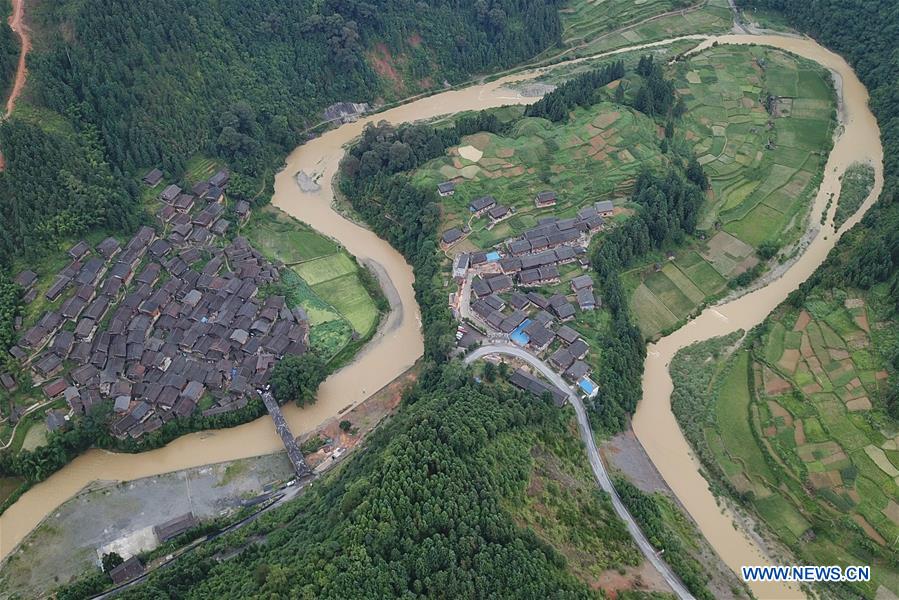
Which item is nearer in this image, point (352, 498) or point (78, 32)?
point (352, 498)

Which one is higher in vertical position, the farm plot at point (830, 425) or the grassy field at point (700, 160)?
the grassy field at point (700, 160)

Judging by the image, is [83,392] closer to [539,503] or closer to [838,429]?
[539,503]

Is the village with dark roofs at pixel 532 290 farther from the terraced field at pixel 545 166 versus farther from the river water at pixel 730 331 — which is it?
the river water at pixel 730 331

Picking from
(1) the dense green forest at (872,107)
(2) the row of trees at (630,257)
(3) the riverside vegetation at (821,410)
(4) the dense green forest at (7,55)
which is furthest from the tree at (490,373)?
(4) the dense green forest at (7,55)

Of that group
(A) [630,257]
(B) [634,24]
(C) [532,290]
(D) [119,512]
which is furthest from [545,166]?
(D) [119,512]

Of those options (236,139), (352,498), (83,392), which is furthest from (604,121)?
(83,392)

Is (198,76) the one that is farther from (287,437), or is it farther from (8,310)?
(287,437)

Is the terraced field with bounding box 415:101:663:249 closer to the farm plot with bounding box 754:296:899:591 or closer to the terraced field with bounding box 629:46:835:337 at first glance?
the terraced field with bounding box 629:46:835:337
